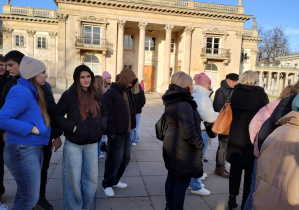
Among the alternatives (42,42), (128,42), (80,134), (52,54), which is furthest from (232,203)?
(42,42)

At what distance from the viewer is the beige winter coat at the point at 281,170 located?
1.44 m

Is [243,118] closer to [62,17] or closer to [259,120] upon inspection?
[259,120]

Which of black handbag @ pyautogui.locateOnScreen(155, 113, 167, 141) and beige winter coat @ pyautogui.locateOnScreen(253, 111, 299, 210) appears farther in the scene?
black handbag @ pyautogui.locateOnScreen(155, 113, 167, 141)

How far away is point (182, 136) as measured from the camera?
9.00 ft

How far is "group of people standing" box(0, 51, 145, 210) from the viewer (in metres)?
2.43

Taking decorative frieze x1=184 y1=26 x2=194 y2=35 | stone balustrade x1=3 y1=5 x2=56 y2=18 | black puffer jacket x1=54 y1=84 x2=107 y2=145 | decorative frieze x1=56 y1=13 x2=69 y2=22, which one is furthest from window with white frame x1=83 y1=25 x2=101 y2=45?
black puffer jacket x1=54 y1=84 x2=107 y2=145

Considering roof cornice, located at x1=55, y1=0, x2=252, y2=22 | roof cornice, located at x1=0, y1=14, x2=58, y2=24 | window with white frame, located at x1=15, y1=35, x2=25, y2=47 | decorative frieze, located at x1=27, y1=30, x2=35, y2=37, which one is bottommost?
window with white frame, located at x1=15, y1=35, x2=25, y2=47

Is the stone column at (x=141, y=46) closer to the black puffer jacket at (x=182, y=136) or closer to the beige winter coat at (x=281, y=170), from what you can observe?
the black puffer jacket at (x=182, y=136)

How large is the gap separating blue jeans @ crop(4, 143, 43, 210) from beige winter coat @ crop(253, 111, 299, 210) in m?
2.29

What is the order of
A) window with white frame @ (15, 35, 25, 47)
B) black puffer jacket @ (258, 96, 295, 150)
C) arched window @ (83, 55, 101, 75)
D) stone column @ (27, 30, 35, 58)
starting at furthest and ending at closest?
window with white frame @ (15, 35, 25, 47)
stone column @ (27, 30, 35, 58)
arched window @ (83, 55, 101, 75)
black puffer jacket @ (258, 96, 295, 150)

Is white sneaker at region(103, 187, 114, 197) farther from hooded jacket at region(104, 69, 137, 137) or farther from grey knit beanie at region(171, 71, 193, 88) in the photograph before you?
grey knit beanie at region(171, 71, 193, 88)

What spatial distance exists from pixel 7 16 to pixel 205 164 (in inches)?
1374

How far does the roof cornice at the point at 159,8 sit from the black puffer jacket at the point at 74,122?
82.0 feet

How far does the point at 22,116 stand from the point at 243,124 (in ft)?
9.95
